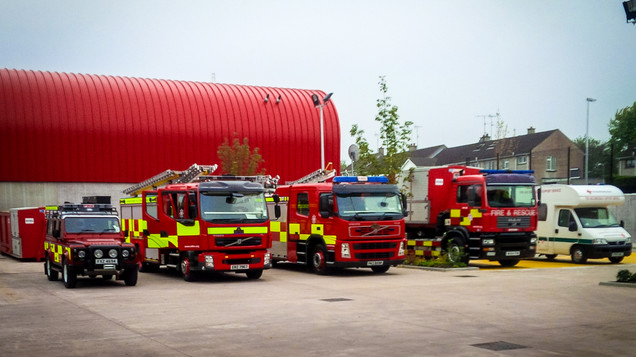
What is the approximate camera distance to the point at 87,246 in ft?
60.8

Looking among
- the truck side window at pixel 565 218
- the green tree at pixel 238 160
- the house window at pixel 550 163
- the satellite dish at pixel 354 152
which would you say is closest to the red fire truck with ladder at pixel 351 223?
the truck side window at pixel 565 218

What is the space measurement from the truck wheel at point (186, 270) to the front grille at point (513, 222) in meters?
10.2

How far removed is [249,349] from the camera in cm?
1027

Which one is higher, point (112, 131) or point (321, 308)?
point (112, 131)

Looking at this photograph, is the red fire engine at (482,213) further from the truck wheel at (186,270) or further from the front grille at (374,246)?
the truck wheel at (186,270)

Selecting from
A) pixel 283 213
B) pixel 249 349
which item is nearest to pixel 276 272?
pixel 283 213

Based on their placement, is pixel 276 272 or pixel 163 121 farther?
pixel 163 121

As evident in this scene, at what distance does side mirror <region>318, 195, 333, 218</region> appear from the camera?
71.4 ft

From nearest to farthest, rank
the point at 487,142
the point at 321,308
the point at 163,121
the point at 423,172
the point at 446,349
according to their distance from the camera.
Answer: the point at 446,349
the point at 321,308
the point at 423,172
the point at 163,121
the point at 487,142

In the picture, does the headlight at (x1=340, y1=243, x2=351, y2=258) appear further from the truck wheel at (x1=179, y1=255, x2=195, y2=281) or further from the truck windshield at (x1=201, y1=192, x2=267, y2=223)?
the truck wheel at (x1=179, y1=255, x2=195, y2=281)

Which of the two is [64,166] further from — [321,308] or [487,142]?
[487,142]

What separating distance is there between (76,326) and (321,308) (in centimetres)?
472

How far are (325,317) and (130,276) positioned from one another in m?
7.96

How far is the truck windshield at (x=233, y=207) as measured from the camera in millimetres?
20375
